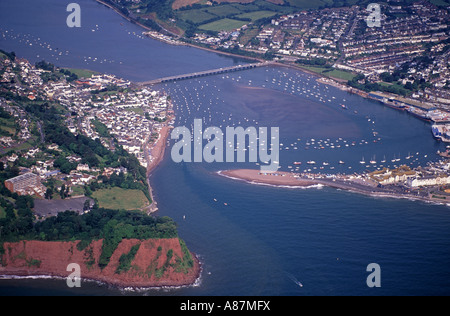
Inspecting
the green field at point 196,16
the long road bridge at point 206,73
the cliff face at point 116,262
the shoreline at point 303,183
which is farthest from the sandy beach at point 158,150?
the green field at point 196,16

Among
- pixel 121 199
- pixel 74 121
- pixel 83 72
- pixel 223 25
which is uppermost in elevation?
pixel 223 25

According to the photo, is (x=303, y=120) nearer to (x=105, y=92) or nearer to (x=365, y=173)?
(x=365, y=173)

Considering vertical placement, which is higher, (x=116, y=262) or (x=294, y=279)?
(x=116, y=262)

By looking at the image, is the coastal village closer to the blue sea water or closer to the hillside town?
the blue sea water

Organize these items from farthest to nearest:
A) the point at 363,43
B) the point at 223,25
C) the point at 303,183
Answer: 1. the point at 223,25
2. the point at 363,43
3. the point at 303,183

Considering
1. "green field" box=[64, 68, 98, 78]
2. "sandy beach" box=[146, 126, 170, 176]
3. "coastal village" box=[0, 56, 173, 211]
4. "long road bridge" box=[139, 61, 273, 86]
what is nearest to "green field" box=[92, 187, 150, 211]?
"coastal village" box=[0, 56, 173, 211]

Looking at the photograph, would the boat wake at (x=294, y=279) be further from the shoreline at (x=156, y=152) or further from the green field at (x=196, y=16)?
the green field at (x=196, y=16)

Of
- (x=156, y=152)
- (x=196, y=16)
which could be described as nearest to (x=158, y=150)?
(x=156, y=152)

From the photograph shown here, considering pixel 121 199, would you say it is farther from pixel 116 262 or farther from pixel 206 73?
pixel 206 73
